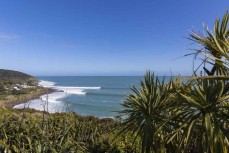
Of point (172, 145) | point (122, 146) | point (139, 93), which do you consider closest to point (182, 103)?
point (172, 145)

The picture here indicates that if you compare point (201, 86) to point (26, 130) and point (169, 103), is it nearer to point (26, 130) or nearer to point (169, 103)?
point (169, 103)

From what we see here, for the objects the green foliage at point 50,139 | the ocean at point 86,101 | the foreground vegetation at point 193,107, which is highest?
the foreground vegetation at point 193,107

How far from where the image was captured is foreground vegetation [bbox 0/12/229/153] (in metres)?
3.34

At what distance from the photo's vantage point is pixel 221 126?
133 inches

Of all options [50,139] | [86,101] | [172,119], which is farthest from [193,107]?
[86,101]

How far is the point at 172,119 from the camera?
3945 millimetres

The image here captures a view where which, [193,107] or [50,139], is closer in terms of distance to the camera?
[193,107]

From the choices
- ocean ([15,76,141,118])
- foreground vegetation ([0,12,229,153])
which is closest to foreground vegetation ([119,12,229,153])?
foreground vegetation ([0,12,229,153])

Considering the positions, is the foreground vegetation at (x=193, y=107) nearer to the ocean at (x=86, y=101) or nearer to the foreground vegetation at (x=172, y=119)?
the foreground vegetation at (x=172, y=119)

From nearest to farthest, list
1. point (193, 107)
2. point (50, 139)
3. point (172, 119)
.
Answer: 1. point (193, 107)
2. point (172, 119)
3. point (50, 139)

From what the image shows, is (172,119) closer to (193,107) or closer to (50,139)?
(193,107)

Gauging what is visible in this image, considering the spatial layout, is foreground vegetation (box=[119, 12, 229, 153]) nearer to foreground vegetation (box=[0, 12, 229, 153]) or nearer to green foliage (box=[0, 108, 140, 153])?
foreground vegetation (box=[0, 12, 229, 153])

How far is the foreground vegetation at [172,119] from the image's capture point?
11.0 feet

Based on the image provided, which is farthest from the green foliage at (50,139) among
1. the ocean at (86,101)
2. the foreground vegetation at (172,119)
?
the ocean at (86,101)
